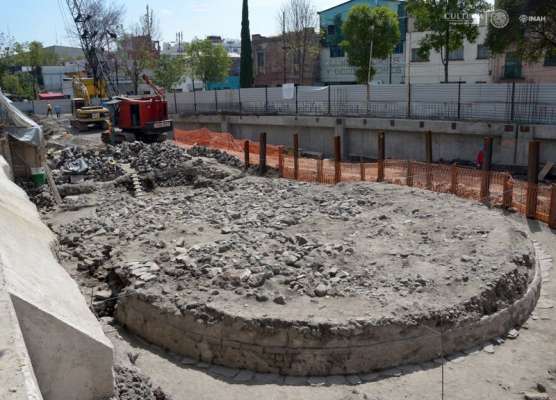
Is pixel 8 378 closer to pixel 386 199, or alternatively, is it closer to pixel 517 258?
pixel 517 258

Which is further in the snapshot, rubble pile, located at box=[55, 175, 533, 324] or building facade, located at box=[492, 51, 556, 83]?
building facade, located at box=[492, 51, 556, 83]

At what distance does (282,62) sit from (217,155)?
1388 inches

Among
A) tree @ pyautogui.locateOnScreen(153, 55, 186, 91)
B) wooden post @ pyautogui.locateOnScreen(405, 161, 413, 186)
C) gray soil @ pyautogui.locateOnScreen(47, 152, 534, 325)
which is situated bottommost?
gray soil @ pyautogui.locateOnScreen(47, 152, 534, 325)

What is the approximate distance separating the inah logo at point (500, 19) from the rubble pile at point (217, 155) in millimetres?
12251

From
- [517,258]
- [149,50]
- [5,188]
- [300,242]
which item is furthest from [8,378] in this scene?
[149,50]

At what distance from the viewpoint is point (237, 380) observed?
26.0 ft

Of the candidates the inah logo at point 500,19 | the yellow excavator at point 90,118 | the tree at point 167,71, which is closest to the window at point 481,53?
the inah logo at point 500,19

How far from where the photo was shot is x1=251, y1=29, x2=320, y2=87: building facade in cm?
5250

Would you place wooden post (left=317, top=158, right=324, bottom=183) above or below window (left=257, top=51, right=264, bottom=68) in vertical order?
below

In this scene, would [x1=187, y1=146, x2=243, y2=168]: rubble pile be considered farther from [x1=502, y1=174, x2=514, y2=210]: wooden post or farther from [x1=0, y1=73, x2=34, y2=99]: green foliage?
[x1=0, y1=73, x2=34, y2=99]: green foliage

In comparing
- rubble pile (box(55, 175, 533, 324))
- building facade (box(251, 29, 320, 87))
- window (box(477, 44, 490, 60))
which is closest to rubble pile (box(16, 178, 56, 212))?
rubble pile (box(55, 175, 533, 324))

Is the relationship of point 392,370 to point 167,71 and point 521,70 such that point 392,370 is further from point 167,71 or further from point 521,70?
point 167,71

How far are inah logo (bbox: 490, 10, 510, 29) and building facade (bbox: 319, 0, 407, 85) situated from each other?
24.1m

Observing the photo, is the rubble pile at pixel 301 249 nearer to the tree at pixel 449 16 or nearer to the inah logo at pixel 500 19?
the inah logo at pixel 500 19
